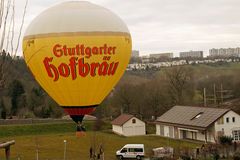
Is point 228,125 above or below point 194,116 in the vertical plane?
below

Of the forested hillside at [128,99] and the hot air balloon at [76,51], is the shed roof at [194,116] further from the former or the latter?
the hot air balloon at [76,51]

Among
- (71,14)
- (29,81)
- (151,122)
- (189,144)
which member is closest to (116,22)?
(71,14)

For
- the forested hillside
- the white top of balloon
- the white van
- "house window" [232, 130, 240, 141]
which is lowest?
the white van

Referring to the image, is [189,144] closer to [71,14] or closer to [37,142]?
[37,142]

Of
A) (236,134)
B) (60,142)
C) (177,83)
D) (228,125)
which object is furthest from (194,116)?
(177,83)

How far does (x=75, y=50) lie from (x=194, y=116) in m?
21.8

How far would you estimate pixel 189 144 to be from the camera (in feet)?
98.6

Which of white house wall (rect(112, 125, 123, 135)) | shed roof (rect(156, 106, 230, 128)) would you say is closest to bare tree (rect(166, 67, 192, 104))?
white house wall (rect(112, 125, 123, 135))

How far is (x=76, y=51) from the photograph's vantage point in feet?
41.3

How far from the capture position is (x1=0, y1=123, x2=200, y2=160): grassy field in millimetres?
26673

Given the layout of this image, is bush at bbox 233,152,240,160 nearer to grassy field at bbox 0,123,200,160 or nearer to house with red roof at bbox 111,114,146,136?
grassy field at bbox 0,123,200,160

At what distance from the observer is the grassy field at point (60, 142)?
26.7 m

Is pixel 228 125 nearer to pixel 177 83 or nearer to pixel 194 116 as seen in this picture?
pixel 194 116

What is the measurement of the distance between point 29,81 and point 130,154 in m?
32.3
